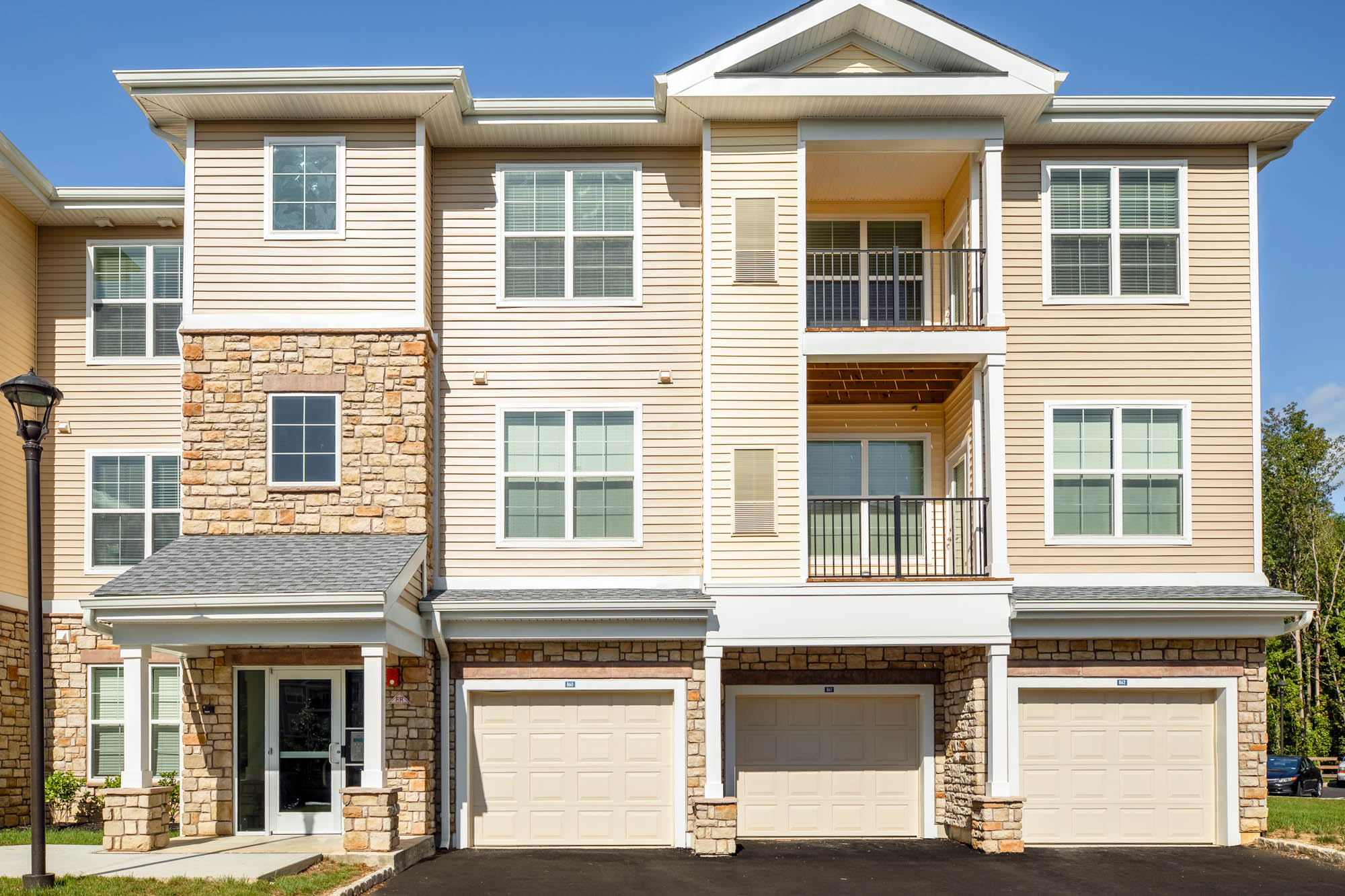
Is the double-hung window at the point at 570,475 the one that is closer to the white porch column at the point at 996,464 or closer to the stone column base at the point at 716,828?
the stone column base at the point at 716,828

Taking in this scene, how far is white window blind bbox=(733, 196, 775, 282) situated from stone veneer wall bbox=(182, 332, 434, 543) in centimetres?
395

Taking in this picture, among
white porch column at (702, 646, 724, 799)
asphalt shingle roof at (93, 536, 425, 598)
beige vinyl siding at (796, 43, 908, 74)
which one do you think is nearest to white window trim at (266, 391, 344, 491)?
asphalt shingle roof at (93, 536, 425, 598)

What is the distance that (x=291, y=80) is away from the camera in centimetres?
1495

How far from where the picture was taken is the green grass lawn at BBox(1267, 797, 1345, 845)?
15.4 m

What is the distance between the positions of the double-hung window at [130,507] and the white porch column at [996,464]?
10824 mm

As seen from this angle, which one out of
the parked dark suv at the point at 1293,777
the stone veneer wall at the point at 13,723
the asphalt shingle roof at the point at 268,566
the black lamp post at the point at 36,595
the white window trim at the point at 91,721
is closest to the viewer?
the black lamp post at the point at 36,595

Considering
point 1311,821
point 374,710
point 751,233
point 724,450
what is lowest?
point 1311,821

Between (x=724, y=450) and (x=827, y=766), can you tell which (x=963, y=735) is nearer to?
(x=827, y=766)

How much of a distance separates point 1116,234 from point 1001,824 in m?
7.30

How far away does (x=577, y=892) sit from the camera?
1240 centimetres

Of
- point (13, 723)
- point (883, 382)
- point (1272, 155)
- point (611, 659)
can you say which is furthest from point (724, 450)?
point (13, 723)

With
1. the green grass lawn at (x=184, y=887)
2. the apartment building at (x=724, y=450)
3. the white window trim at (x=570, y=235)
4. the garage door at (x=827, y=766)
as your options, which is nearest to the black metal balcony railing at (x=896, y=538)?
the apartment building at (x=724, y=450)

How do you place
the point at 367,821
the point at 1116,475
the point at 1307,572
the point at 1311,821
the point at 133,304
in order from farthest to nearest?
the point at 1307,572 → the point at 133,304 → the point at 1311,821 → the point at 1116,475 → the point at 367,821

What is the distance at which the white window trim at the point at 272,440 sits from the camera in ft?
49.6
